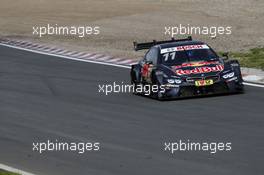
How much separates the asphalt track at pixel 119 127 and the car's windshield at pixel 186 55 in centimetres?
119

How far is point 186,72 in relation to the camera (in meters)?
21.1

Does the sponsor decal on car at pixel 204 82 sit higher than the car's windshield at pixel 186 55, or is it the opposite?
the car's windshield at pixel 186 55

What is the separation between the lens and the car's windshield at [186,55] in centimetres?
2189

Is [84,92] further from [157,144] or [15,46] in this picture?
[15,46]

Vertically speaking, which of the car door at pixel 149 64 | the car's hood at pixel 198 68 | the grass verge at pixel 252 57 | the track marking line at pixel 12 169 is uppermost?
the track marking line at pixel 12 169

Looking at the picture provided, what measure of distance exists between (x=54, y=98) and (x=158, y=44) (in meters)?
2.85

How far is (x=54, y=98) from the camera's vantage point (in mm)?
22781

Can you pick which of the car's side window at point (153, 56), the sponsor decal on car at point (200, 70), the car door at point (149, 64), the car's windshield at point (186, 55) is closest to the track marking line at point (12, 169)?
the sponsor decal on car at point (200, 70)

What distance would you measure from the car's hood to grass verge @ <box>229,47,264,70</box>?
4.44m

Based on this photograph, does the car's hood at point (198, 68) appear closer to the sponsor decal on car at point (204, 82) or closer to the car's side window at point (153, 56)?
the sponsor decal on car at point (204, 82)

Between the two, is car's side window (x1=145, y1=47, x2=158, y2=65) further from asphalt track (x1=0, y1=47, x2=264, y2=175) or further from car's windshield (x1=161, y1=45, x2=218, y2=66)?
asphalt track (x1=0, y1=47, x2=264, y2=175)

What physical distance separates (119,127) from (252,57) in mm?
10846

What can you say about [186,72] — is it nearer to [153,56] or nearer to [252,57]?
[153,56]

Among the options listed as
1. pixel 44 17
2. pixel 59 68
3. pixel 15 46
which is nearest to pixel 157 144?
pixel 59 68
